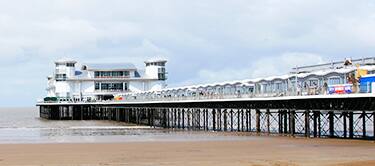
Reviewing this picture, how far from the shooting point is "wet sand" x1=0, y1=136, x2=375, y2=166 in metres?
27.0

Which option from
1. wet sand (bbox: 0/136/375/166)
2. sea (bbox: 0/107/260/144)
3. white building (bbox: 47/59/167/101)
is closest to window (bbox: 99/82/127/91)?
white building (bbox: 47/59/167/101)

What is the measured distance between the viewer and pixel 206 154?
100 feet

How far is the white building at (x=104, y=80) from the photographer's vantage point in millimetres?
119188

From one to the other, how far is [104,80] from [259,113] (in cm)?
7340

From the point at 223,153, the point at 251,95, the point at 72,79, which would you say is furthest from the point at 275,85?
the point at 72,79

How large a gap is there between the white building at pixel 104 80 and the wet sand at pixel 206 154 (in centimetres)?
8197

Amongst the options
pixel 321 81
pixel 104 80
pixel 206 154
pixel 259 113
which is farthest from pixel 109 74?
pixel 206 154

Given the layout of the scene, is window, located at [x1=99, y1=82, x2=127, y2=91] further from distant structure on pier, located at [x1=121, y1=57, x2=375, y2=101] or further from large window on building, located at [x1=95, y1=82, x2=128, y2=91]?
distant structure on pier, located at [x1=121, y1=57, x2=375, y2=101]

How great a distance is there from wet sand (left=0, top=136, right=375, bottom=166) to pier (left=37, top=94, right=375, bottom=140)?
240 centimetres

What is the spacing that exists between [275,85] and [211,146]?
51.4 ft

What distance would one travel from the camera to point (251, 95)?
48.2 metres

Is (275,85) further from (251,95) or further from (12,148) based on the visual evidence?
(12,148)

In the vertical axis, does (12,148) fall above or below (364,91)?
below

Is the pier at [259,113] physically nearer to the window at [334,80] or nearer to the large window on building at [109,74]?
the window at [334,80]
